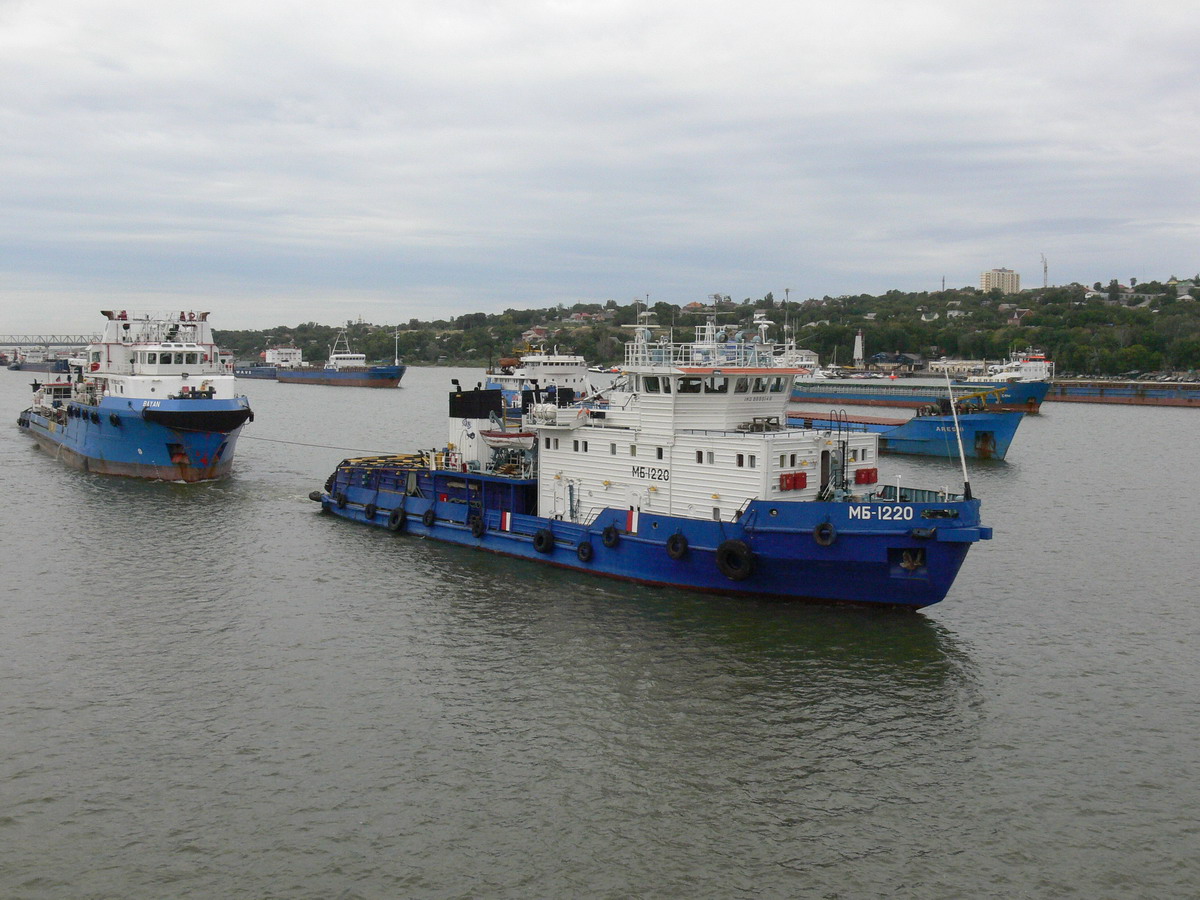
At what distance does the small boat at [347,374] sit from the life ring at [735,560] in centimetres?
11101

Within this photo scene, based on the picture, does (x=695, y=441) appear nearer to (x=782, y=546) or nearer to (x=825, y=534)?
(x=782, y=546)

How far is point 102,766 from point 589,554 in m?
12.9

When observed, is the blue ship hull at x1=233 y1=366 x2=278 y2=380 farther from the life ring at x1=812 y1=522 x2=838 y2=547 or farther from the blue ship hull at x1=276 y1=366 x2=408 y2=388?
the life ring at x1=812 y1=522 x2=838 y2=547

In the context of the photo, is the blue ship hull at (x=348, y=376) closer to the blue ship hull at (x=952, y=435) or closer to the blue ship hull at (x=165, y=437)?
the blue ship hull at (x=952, y=435)

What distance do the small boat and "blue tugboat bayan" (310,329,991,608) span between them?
341ft

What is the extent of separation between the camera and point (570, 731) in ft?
56.2

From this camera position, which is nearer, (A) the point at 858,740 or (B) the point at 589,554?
(A) the point at 858,740

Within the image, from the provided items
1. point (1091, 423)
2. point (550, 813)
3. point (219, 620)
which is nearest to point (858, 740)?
point (550, 813)

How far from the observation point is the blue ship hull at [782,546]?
→ 863 inches

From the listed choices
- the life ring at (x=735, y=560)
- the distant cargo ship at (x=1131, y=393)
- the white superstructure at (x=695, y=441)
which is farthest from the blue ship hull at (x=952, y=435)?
the distant cargo ship at (x=1131, y=393)

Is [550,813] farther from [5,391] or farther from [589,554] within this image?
[5,391]

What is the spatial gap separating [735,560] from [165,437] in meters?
28.8

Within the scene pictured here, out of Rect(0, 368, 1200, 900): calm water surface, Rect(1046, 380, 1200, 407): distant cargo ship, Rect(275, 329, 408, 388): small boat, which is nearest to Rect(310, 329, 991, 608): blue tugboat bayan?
Rect(0, 368, 1200, 900): calm water surface

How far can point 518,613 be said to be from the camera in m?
23.8
